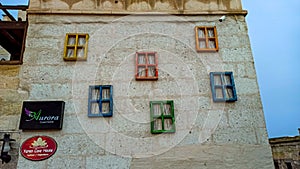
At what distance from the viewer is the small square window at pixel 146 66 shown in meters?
4.76

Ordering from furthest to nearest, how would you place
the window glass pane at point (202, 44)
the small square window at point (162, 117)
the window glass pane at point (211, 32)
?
the window glass pane at point (211, 32)
the window glass pane at point (202, 44)
the small square window at point (162, 117)

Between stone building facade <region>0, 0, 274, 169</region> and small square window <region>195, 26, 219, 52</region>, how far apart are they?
0.10 ft

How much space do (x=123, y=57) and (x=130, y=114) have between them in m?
1.23

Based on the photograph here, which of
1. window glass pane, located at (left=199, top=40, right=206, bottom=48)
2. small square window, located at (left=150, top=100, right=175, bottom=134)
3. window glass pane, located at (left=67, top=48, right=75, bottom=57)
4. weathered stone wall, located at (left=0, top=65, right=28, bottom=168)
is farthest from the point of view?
window glass pane, located at (left=199, top=40, right=206, bottom=48)

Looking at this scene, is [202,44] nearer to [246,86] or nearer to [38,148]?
[246,86]

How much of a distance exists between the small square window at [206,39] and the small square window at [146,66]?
0.98 metres

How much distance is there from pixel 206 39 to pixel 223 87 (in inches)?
44.5

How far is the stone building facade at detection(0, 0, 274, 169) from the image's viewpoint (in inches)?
169

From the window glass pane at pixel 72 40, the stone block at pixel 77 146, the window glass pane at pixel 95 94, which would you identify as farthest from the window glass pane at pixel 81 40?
the stone block at pixel 77 146

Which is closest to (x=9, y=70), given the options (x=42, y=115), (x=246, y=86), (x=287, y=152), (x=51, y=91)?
(x=51, y=91)

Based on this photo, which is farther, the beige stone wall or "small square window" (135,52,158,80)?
the beige stone wall

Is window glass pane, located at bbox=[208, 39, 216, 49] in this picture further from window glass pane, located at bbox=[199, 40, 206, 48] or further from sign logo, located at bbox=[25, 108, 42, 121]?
sign logo, located at bbox=[25, 108, 42, 121]

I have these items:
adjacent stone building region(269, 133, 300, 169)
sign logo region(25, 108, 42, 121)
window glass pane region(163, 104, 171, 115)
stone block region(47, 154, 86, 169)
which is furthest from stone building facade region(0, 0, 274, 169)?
adjacent stone building region(269, 133, 300, 169)

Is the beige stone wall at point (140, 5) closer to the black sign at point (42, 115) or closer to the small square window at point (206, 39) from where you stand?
the small square window at point (206, 39)
